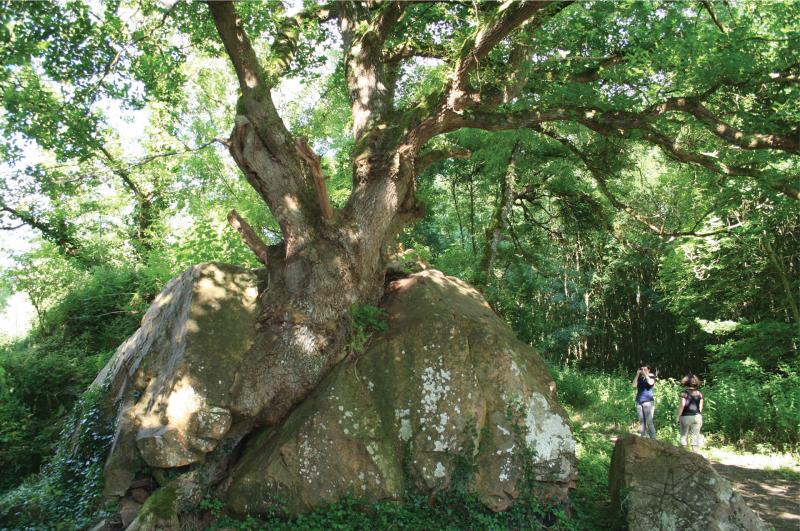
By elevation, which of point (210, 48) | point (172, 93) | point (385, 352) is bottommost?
point (385, 352)

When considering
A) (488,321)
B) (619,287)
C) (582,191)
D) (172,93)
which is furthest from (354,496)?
(619,287)

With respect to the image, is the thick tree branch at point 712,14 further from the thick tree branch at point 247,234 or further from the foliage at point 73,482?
the foliage at point 73,482

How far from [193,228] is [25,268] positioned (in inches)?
473

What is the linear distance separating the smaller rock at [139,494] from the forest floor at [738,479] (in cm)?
502

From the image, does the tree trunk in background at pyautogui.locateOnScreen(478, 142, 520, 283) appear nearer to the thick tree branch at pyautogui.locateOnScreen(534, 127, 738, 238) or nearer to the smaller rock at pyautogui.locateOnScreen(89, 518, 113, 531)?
the thick tree branch at pyautogui.locateOnScreen(534, 127, 738, 238)

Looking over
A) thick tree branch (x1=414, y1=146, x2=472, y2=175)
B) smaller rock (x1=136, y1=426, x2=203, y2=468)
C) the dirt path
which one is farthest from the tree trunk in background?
smaller rock (x1=136, y1=426, x2=203, y2=468)

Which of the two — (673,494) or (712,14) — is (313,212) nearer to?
(673,494)

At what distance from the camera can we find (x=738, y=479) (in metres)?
7.86

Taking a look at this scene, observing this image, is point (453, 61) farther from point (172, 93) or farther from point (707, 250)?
point (707, 250)

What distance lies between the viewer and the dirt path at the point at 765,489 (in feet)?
21.0

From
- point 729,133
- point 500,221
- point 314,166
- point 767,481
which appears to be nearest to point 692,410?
point 767,481

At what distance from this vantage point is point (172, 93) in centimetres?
862

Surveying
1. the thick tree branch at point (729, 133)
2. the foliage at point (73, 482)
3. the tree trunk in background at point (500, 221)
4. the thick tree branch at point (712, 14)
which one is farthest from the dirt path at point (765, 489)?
the foliage at point (73, 482)

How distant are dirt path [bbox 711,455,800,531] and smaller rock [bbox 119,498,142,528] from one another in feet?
24.4
